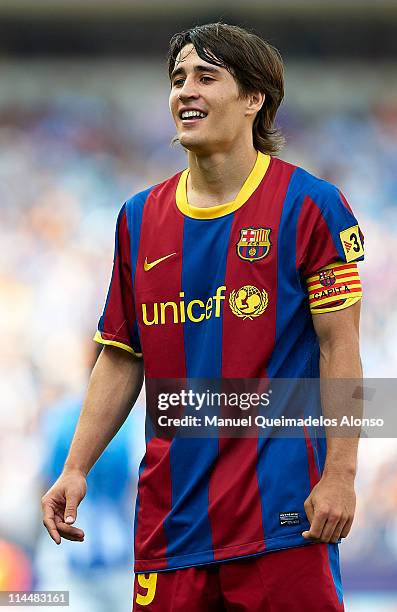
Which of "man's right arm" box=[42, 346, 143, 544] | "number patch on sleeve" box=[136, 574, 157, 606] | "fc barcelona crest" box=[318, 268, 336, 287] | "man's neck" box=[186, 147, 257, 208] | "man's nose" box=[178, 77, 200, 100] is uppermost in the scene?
"man's nose" box=[178, 77, 200, 100]

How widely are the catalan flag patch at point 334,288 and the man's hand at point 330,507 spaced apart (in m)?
0.41

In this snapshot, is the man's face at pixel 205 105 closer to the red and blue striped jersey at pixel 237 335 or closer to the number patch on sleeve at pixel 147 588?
the red and blue striped jersey at pixel 237 335

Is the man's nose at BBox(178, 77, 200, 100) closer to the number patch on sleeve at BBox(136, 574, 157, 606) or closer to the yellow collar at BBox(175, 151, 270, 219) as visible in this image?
the yellow collar at BBox(175, 151, 270, 219)

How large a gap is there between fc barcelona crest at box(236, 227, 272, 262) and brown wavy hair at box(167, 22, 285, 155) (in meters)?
0.35

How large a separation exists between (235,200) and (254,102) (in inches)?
12.8

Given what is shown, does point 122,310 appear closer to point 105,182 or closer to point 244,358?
point 244,358

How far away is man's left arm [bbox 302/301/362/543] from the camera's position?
2.73m

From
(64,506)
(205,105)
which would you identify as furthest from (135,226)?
(64,506)

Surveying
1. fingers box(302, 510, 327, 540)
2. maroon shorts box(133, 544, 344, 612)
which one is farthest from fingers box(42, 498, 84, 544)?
fingers box(302, 510, 327, 540)

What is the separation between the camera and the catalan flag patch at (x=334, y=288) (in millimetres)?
2855

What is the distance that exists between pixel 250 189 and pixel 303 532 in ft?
2.91

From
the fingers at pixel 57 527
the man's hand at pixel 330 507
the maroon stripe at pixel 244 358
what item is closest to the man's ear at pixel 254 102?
the maroon stripe at pixel 244 358

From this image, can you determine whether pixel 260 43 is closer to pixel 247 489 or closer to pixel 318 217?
pixel 318 217

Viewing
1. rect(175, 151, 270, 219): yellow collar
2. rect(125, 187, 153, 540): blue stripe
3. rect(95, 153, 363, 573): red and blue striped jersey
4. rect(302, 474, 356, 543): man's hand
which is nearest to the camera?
rect(302, 474, 356, 543): man's hand
